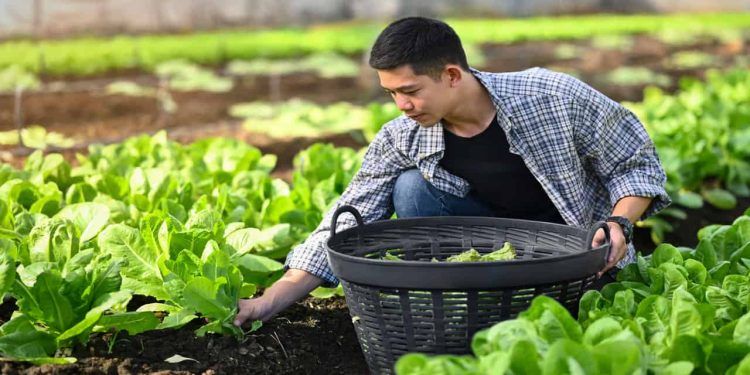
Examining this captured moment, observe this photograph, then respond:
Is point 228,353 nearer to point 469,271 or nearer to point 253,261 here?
point 253,261

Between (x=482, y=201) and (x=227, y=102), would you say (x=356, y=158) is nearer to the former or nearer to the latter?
(x=482, y=201)

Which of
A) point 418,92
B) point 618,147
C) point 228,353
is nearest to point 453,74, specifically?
point 418,92

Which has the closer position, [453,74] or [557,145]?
[453,74]

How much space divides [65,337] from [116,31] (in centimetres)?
755

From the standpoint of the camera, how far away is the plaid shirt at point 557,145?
11.1 feet

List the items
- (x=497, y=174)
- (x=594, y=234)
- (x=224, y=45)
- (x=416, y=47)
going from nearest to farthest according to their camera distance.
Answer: (x=594, y=234) → (x=416, y=47) → (x=497, y=174) → (x=224, y=45)

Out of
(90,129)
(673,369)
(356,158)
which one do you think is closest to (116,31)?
(90,129)

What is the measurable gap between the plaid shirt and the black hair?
0.28 metres

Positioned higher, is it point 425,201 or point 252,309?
point 425,201

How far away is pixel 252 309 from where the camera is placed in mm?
3227

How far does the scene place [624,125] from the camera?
3473mm

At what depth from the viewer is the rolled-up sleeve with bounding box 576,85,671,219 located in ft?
11.2

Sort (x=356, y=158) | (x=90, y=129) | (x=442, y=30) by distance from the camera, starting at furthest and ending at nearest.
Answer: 1. (x=90, y=129)
2. (x=356, y=158)
3. (x=442, y=30)

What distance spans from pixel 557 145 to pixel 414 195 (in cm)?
50
